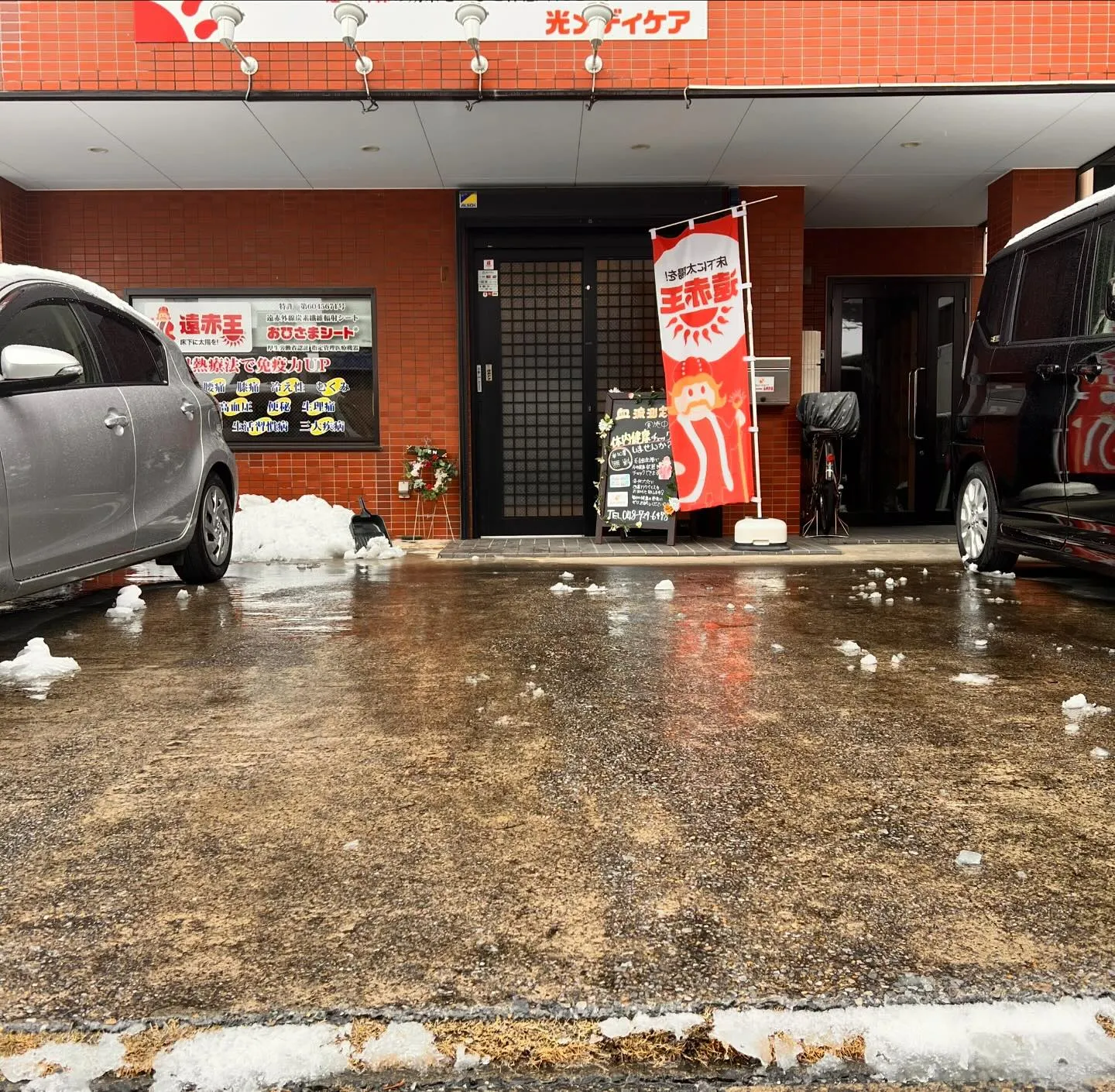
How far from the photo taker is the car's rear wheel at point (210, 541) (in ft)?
19.9

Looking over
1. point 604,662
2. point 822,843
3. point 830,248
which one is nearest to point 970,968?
point 822,843

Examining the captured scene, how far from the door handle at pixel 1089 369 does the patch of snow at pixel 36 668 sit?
14.7ft

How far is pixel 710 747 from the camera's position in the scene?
9.08 feet

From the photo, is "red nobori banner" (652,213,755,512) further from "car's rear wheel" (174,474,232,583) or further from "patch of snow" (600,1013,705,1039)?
"patch of snow" (600,1013,705,1039)

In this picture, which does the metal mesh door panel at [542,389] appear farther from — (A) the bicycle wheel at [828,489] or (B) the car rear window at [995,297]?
(B) the car rear window at [995,297]

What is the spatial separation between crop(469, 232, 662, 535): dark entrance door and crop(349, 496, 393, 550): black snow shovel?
1.74 m

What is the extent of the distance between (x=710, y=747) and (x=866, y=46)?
6.70 meters

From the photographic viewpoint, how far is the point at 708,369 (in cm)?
887

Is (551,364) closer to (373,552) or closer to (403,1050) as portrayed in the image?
(373,552)

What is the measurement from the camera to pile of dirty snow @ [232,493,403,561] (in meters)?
7.94

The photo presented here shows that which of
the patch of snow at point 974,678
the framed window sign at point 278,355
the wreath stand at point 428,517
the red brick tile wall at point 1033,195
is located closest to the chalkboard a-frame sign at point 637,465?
the wreath stand at point 428,517

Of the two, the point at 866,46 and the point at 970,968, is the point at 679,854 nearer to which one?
the point at 970,968

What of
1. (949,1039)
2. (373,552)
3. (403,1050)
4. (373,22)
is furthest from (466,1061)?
(373,22)

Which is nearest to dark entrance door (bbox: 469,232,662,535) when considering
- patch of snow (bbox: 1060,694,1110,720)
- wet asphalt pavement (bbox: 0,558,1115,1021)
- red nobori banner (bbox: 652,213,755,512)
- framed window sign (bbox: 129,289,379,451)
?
red nobori banner (bbox: 652,213,755,512)
